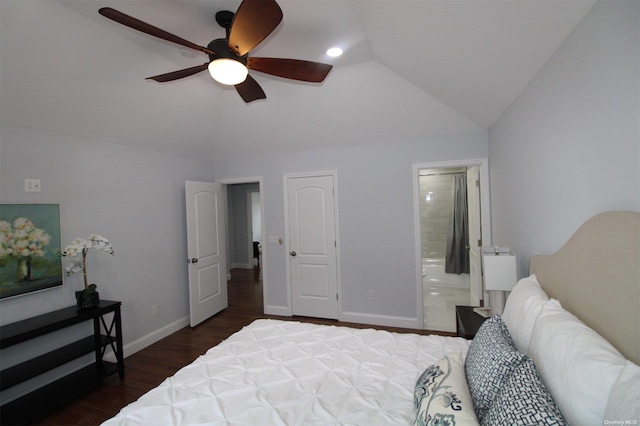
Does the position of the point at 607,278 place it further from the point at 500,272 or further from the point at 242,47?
the point at 242,47

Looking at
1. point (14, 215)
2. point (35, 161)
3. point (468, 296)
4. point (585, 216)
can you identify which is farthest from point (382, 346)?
point (468, 296)

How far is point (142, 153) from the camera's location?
3.43 metres

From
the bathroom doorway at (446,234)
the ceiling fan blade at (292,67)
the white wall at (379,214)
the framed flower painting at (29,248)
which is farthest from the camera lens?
the bathroom doorway at (446,234)

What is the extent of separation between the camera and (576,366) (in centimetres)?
89

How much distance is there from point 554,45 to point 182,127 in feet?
11.7

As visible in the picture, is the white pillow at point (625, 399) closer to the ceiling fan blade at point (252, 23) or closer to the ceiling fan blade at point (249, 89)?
the ceiling fan blade at point (252, 23)

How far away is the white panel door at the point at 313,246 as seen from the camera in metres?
4.03

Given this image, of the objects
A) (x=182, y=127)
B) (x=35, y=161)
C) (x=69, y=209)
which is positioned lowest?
(x=69, y=209)

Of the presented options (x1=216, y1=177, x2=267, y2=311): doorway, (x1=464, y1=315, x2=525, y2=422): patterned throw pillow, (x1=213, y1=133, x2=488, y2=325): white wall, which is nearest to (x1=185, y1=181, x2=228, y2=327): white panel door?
(x1=213, y1=133, x2=488, y2=325): white wall

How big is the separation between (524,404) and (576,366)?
0.78 feet

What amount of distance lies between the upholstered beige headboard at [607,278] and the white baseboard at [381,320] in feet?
8.08

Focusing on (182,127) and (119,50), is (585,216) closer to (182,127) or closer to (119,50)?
(119,50)

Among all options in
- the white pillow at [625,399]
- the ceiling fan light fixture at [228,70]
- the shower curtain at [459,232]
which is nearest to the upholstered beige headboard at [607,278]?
the white pillow at [625,399]

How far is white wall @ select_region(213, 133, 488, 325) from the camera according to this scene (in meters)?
3.61
